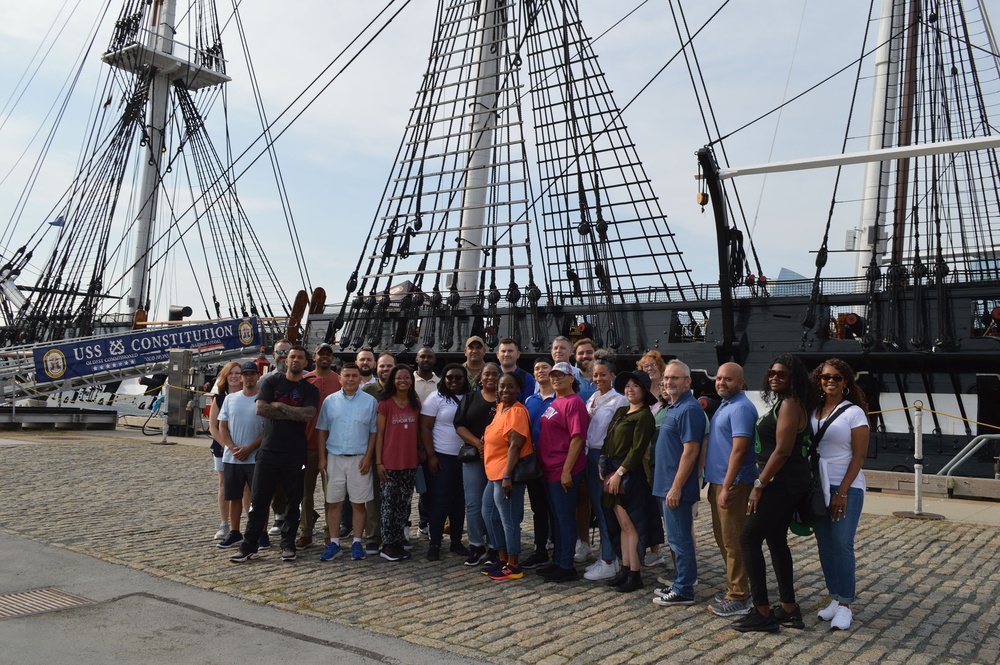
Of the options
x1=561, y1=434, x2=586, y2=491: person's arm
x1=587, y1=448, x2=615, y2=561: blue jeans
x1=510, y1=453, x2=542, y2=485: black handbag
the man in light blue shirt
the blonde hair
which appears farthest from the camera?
the blonde hair

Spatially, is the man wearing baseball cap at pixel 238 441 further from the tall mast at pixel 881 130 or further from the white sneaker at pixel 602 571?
the tall mast at pixel 881 130

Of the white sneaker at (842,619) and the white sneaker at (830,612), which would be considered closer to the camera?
the white sneaker at (842,619)

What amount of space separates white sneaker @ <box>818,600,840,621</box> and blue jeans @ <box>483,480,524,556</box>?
78.0 inches

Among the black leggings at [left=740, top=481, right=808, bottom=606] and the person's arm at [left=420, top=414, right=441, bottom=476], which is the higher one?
the person's arm at [left=420, top=414, right=441, bottom=476]

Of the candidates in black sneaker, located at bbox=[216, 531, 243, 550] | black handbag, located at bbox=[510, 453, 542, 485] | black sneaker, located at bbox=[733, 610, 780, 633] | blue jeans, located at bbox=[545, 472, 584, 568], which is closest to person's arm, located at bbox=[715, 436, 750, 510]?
black sneaker, located at bbox=[733, 610, 780, 633]

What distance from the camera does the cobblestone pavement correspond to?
412cm

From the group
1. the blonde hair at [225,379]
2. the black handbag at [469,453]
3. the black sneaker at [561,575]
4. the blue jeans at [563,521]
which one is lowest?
the black sneaker at [561,575]

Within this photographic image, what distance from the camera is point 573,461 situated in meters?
5.39

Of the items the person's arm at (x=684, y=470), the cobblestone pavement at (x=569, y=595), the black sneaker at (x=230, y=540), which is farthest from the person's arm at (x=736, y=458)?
the black sneaker at (x=230, y=540)

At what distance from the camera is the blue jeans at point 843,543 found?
4.48 meters

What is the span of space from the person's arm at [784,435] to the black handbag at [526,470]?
1618 mm

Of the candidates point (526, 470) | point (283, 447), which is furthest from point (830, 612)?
point (283, 447)

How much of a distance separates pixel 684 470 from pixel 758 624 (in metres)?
0.92

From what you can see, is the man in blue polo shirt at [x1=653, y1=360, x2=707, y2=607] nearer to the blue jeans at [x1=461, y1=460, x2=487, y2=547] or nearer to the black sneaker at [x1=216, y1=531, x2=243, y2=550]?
the blue jeans at [x1=461, y1=460, x2=487, y2=547]
